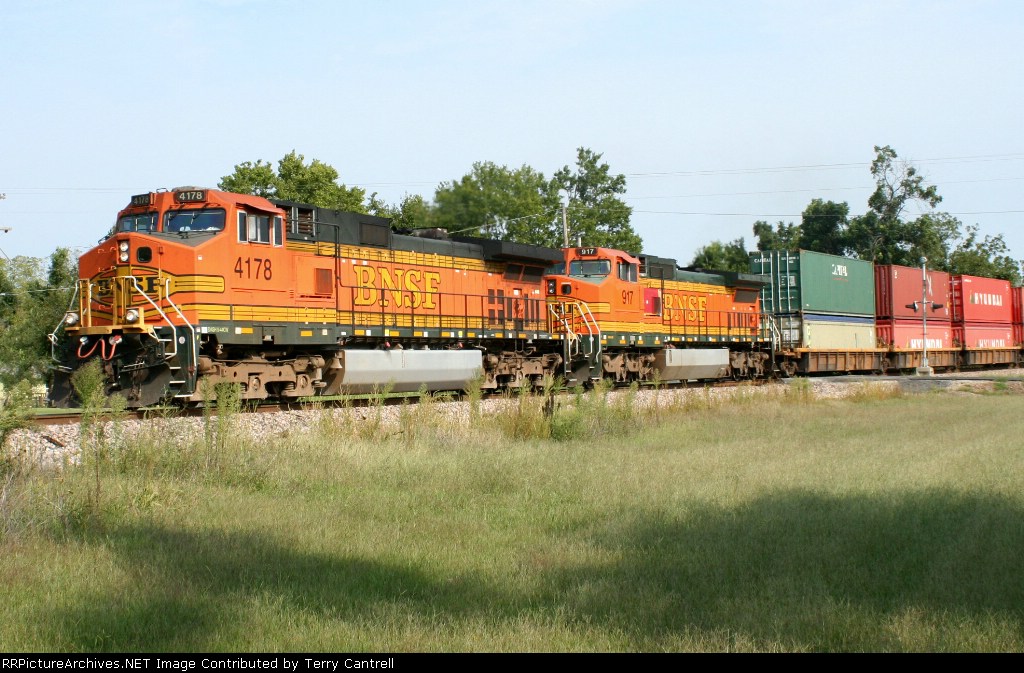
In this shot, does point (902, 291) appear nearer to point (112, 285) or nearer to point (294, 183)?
point (294, 183)

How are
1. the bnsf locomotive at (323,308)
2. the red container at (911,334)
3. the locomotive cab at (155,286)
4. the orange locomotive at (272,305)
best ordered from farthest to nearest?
the red container at (911,334) → the bnsf locomotive at (323,308) → the orange locomotive at (272,305) → the locomotive cab at (155,286)

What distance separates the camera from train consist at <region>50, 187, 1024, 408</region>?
47.5 ft

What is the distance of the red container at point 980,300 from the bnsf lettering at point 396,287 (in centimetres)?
2843

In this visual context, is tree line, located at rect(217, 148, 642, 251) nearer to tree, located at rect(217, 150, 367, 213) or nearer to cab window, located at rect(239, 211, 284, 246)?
tree, located at rect(217, 150, 367, 213)

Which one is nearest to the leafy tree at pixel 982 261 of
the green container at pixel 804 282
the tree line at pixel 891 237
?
the tree line at pixel 891 237

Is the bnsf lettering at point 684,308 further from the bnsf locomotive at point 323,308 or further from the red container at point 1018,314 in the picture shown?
the red container at point 1018,314

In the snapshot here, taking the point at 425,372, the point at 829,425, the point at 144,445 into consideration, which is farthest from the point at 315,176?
the point at 144,445

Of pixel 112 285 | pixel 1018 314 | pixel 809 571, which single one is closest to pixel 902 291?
pixel 1018 314

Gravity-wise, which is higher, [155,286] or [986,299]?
[986,299]

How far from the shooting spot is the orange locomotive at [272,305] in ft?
46.8

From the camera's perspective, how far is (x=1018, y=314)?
45.4 meters

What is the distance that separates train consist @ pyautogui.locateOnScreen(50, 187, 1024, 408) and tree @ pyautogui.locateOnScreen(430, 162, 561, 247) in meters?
12.9

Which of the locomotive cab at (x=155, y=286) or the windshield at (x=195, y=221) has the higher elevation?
the windshield at (x=195, y=221)

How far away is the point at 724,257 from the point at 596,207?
66.8 ft
